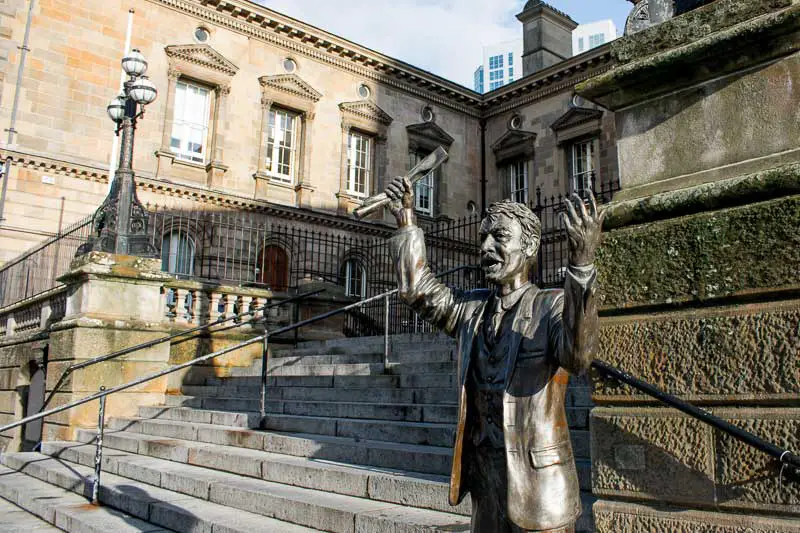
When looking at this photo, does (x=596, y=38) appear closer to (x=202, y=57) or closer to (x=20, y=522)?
(x=202, y=57)

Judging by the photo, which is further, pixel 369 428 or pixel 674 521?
pixel 369 428

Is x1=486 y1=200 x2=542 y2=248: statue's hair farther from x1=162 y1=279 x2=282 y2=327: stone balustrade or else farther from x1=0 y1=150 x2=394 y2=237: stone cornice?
x1=0 y1=150 x2=394 y2=237: stone cornice

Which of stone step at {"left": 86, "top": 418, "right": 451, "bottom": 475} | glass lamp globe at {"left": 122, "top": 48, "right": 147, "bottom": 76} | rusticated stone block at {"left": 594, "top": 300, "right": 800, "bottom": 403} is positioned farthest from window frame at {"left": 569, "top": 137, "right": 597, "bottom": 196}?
rusticated stone block at {"left": 594, "top": 300, "right": 800, "bottom": 403}

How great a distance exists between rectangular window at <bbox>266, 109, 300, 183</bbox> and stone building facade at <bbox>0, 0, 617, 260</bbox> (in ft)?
0.16

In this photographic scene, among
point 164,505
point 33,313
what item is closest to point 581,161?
point 33,313

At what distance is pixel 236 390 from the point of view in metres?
9.62

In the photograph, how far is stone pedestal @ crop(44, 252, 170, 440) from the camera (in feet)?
32.1

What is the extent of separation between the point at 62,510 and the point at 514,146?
77.1 feet

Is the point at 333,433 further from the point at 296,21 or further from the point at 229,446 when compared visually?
the point at 296,21

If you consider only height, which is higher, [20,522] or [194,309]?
[194,309]

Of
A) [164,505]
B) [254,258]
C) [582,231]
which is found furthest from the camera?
[254,258]

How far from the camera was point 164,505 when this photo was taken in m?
5.74

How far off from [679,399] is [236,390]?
7577 mm

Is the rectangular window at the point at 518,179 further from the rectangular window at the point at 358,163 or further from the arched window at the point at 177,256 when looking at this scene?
the arched window at the point at 177,256
